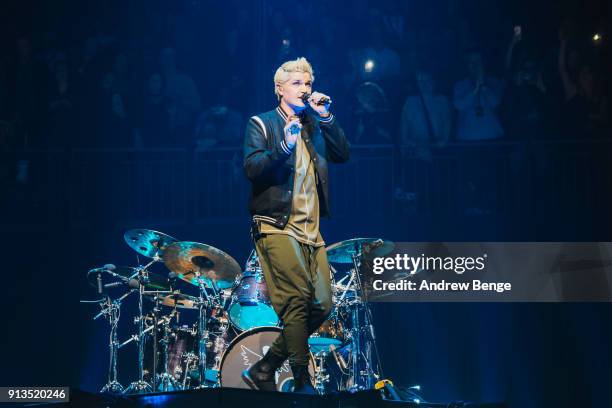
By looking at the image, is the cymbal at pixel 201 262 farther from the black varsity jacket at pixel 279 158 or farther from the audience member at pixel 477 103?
the audience member at pixel 477 103

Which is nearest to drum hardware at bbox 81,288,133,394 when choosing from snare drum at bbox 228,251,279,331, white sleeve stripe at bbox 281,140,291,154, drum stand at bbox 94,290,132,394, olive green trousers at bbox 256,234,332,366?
drum stand at bbox 94,290,132,394

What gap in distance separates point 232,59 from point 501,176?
2742 mm

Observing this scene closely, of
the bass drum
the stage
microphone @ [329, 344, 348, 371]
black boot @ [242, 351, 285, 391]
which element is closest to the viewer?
the stage

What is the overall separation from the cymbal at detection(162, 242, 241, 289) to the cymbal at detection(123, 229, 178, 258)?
0.11 m

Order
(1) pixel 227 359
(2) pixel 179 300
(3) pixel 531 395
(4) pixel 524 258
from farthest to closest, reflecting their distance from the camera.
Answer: (4) pixel 524 258 < (3) pixel 531 395 < (2) pixel 179 300 < (1) pixel 227 359

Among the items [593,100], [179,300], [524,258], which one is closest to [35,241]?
[179,300]

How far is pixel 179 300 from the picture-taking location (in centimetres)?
635

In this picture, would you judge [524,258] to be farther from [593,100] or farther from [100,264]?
[100,264]

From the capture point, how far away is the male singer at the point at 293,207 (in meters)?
4.22

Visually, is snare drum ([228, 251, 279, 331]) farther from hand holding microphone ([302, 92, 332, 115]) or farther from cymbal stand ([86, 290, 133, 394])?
hand holding microphone ([302, 92, 332, 115])

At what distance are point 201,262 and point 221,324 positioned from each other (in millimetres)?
578

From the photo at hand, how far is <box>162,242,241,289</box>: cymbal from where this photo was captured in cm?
580

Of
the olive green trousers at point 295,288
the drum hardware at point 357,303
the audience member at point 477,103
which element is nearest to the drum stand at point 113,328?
the drum hardware at point 357,303

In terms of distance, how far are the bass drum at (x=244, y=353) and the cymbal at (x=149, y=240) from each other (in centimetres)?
88
